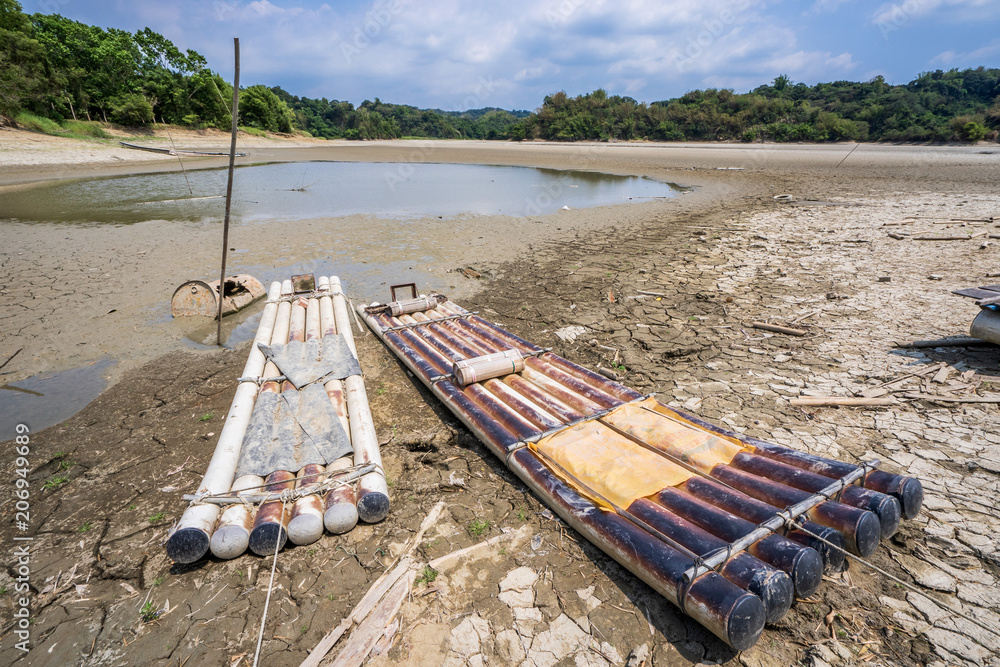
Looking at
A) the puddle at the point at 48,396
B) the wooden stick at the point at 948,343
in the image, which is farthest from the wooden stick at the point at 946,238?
the puddle at the point at 48,396

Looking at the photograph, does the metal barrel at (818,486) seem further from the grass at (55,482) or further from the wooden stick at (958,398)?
the grass at (55,482)

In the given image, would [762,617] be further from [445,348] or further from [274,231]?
[274,231]

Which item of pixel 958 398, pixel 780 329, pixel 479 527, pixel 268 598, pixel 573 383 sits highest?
pixel 780 329

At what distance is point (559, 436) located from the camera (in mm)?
4496

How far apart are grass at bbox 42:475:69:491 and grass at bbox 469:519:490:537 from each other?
4.40 m

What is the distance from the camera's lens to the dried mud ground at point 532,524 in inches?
115

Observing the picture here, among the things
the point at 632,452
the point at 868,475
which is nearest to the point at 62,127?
the point at 632,452

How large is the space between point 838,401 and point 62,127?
185 ft

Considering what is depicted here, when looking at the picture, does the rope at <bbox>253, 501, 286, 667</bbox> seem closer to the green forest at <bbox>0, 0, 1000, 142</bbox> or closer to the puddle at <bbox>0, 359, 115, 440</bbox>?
the puddle at <bbox>0, 359, 115, 440</bbox>

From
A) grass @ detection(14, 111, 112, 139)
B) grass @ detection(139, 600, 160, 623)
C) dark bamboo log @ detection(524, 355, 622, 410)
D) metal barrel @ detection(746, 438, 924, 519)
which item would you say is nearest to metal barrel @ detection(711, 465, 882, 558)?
metal barrel @ detection(746, 438, 924, 519)

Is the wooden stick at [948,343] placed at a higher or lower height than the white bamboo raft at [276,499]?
higher

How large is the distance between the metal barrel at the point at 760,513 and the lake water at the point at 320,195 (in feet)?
51.9

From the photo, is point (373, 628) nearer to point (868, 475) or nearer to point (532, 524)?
point (532, 524)

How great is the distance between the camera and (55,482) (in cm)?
464
